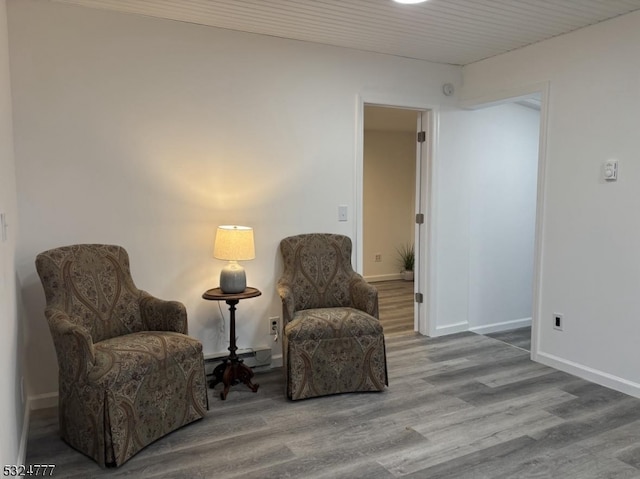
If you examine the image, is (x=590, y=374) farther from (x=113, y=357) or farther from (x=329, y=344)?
(x=113, y=357)

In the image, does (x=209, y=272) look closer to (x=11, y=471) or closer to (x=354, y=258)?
(x=354, y=258)

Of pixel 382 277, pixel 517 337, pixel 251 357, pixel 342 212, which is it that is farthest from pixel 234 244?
pixel 382 277

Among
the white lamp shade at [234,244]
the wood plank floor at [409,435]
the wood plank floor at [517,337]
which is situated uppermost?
the white lamp shade at [234,244]

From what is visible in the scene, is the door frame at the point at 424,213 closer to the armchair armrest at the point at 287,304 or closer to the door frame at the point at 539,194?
the door frame at the point at 539,194

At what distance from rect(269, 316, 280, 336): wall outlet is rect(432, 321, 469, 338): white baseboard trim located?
5.07ft

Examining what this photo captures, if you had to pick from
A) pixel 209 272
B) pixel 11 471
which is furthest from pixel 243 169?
pixel 11 471

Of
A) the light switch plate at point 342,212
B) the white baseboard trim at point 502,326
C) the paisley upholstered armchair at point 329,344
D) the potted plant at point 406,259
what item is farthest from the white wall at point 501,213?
the potted plant at point 406,259

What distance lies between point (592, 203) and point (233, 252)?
96.3 inches

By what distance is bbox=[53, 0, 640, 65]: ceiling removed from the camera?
9.21ft

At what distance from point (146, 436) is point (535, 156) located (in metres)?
4.15

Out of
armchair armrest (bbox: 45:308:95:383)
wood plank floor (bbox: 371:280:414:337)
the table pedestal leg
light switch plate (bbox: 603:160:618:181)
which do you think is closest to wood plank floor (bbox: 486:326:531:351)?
wood plank floor (bbox: 371:280:414:337)

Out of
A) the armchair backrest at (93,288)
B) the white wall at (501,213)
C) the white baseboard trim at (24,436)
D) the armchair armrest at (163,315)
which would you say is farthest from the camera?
the white wall at (501,213)

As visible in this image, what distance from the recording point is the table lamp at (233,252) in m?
3.02

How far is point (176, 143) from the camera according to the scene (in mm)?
3170
